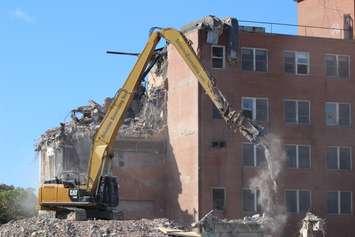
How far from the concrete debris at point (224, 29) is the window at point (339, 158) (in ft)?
29.1

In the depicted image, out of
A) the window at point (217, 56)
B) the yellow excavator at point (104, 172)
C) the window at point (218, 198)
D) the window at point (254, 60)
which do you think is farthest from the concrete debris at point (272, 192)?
the yellow excavator at point (104, 172)

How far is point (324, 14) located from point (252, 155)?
1356 cm

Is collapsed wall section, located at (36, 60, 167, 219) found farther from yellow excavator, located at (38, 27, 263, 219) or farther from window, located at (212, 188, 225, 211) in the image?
yellow excavator, located at (38, 27, 263, 219)

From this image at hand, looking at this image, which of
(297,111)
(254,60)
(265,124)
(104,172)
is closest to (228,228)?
(104,172)

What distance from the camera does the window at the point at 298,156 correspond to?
50.7 m

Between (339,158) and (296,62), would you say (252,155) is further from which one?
(296,62)

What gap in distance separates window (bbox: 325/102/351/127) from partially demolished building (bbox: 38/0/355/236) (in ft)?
0.21

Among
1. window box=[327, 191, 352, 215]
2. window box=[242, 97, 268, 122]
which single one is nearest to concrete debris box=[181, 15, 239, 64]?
window box=[242, 97, 268, 122]

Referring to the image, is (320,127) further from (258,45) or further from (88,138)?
(88,138)

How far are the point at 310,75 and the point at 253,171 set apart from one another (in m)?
7.60

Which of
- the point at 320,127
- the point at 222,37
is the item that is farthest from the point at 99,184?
the point at 320,127

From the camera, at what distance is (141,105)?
55.9m

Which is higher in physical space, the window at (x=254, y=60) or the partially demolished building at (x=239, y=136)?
the window at (x=254, y=60)

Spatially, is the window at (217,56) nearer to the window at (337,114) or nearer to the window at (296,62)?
the window at (296,62)
